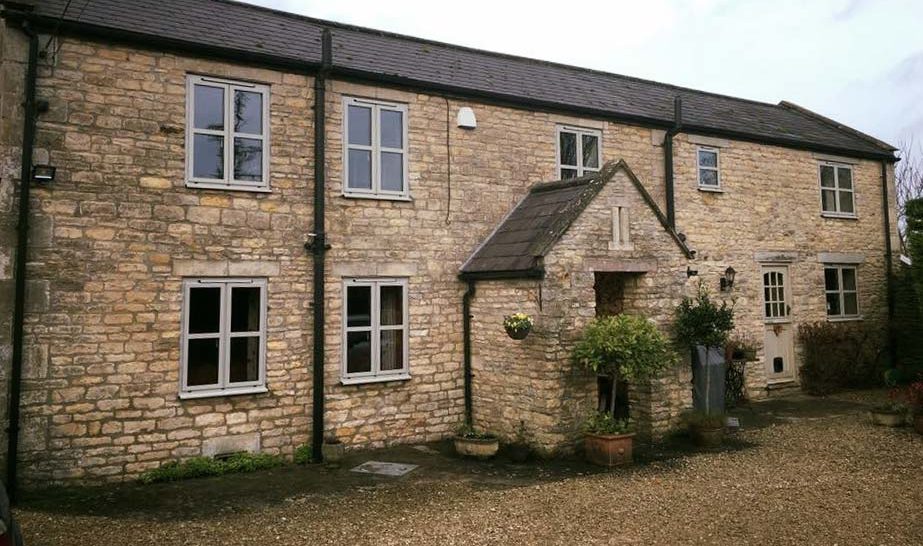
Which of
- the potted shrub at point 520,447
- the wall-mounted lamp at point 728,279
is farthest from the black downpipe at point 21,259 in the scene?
the wall-mounted lamp at point 728,279

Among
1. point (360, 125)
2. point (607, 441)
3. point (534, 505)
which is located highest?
point (360, 125)

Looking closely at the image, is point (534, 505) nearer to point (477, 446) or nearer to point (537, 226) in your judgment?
point (477, 446)

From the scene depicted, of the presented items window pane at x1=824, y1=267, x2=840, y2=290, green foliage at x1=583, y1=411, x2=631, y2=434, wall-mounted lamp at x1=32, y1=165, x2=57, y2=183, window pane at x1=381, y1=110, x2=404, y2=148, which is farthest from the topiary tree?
window pane at x1=824, y1=267, x2=840, y2=290

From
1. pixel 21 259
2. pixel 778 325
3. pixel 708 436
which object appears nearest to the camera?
pixel 21 259

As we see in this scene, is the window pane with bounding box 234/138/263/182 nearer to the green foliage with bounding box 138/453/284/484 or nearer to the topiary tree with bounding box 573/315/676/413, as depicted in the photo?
the green foliage with bounding box 138/453/284/484

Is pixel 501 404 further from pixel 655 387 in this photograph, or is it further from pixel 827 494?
pixel 827 494

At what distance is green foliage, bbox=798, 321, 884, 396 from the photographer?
48.5 feet

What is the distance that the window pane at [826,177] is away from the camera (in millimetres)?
15914

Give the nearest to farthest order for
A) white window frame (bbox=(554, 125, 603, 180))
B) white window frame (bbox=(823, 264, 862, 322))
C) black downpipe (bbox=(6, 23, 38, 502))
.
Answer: black downpipe (bbox=(6, 23, 38, 502))
white window frame (bbox=(554, 125, 603, 180))
white window frame (bbox=(823, 264, 862, 322))

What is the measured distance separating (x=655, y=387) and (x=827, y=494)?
315 cm

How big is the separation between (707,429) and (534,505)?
4.19 meters

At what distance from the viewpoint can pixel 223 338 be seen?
8.89 m

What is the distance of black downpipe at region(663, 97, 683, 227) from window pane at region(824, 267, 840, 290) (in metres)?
5.73

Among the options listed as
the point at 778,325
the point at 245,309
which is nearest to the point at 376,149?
the point at 245,309
